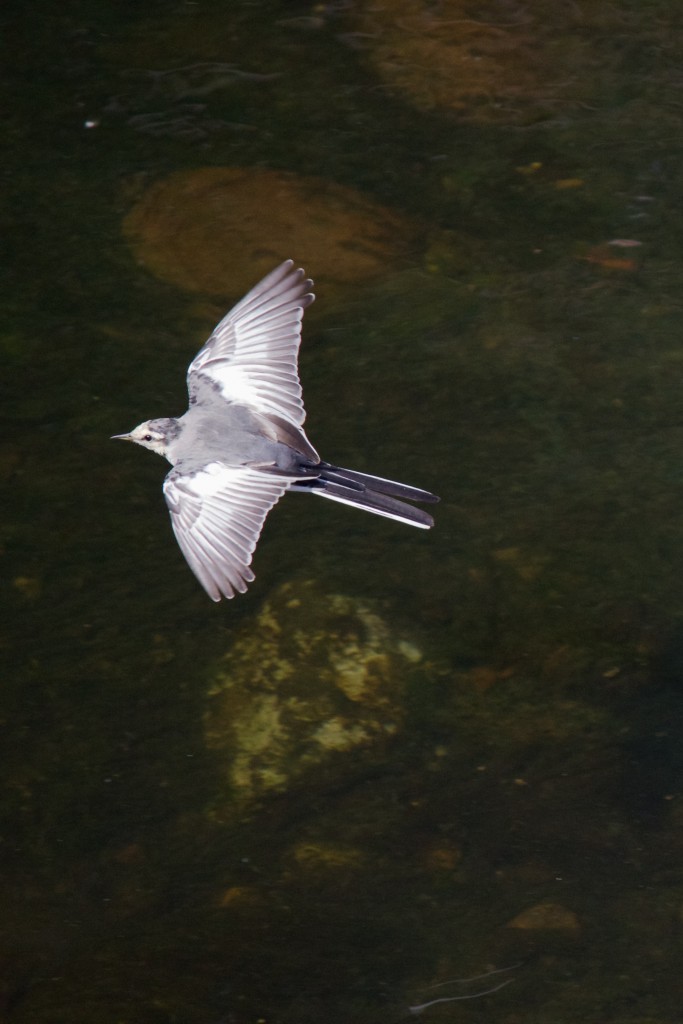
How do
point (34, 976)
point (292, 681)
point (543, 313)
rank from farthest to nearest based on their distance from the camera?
point (543, 313) < point (292, 681) < point (34, 976)

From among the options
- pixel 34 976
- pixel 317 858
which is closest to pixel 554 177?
pixel 317 858

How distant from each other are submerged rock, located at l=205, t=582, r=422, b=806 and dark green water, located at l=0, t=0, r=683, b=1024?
4cm

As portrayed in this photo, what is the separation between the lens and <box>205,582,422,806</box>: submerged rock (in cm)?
389

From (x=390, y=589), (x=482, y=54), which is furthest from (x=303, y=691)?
(x=482, y=54)

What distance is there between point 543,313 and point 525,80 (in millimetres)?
1799

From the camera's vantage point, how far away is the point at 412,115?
6.07 m

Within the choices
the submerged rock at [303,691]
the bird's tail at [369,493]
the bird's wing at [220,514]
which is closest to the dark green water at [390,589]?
the submerged rock at [303,691]

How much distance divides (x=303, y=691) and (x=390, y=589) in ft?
1.62

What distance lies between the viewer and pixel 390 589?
14.0 feet

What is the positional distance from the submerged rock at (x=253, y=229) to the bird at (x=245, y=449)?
1280 mm

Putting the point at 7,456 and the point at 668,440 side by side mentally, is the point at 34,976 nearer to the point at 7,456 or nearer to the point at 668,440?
the point at 7,456

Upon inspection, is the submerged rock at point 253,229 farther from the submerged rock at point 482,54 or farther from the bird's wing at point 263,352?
the bird's wing at point 263,352

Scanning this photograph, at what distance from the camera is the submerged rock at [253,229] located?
5.34 m

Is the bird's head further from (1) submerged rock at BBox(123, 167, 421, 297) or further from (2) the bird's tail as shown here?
(1) submerged rock at BBox(123, 167, 421, 297)
